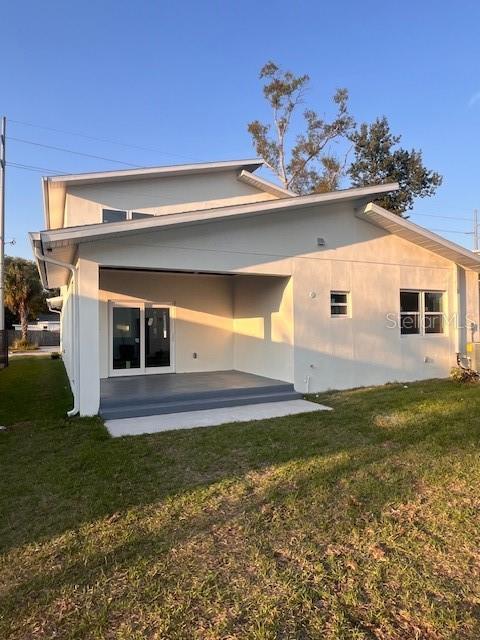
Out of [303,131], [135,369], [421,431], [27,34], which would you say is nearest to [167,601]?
[421,431]

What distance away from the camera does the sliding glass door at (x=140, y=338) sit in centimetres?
1158

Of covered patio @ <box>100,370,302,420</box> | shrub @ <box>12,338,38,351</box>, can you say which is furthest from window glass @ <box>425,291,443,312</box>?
shrub @ <box>12,338,38,351</box>

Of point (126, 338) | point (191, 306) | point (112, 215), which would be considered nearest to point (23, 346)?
point (112, 215)

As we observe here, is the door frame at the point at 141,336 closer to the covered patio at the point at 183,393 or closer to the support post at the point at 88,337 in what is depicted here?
the covered patio at the point at 183,393

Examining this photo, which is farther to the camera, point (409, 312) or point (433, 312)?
point (433, 312)

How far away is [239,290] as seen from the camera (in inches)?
483

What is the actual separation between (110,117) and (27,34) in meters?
5.32

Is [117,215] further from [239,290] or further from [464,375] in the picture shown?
[464,375]

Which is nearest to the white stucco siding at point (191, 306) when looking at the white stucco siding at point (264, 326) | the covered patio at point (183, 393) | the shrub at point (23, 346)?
the white stucco siding at point (264, 326)

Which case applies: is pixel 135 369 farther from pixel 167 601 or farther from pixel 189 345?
pixel 167 601

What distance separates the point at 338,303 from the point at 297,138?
61.2 ft

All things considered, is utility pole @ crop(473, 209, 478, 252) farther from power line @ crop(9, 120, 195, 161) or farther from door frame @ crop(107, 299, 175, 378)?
door frame @ crop(107, 299, 175, 378)

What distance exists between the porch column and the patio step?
1.02ft

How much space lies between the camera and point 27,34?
12609 mm
